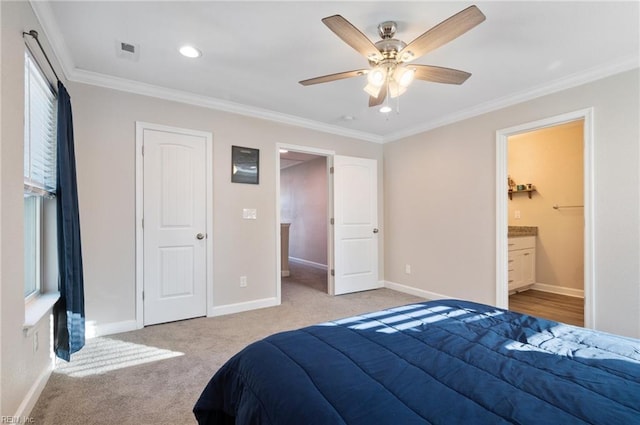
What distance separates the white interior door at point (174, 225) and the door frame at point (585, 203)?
334 centimetres

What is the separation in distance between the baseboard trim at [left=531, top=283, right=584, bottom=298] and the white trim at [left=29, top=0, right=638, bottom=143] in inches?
119

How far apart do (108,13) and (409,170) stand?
3799 mm

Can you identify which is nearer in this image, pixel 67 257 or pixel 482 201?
pixel 67 257

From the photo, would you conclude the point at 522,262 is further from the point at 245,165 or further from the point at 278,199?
the point at 245,165

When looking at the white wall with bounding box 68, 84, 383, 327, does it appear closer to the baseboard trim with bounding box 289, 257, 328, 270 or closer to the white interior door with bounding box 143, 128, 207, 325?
the white interior door with bounding box 143, 128, 207, 325

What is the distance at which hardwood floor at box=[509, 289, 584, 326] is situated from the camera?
345cm

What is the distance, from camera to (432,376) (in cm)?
102

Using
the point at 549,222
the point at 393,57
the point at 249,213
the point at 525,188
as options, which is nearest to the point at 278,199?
the point at 249,213

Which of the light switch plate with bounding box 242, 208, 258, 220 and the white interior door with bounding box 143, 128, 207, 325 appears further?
the light switch plate with bounding box 242, 208, 258, 220

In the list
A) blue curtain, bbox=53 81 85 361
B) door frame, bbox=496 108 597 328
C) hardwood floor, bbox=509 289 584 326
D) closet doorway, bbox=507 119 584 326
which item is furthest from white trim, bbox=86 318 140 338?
closet doorway, bbox=507 119 584 326

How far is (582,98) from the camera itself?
2.84 meters

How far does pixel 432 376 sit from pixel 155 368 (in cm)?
213

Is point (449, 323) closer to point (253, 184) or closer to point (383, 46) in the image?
point (383, 46)

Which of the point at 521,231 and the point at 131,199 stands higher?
the point at 131,199
